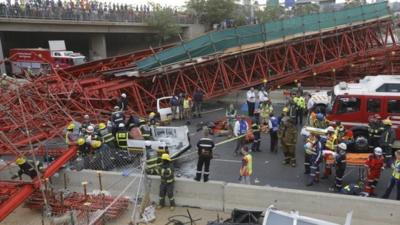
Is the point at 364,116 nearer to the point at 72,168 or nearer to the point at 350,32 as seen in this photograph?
the point at 72,168

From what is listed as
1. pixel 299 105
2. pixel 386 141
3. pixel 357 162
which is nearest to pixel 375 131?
pixel 386 141

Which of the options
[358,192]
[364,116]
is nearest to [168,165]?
[358,192]

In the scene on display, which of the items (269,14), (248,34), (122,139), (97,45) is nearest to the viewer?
(122,139)

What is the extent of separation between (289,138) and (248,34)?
38.2ft

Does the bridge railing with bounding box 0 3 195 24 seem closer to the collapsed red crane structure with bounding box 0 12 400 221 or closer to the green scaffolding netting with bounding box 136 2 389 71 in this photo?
the collapsed red crane structure with bounding box 0 12 400 221

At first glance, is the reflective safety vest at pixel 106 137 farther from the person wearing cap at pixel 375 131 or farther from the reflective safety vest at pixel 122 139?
Result: the person wearing cap at pixel 375 131

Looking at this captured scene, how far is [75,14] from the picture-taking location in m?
40.2

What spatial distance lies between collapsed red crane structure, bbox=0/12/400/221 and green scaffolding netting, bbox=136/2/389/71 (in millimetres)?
452

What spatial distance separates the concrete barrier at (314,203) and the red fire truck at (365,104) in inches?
203

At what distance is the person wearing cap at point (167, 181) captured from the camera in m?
10.4

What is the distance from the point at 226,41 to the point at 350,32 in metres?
10.8

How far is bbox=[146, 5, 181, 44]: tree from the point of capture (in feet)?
167

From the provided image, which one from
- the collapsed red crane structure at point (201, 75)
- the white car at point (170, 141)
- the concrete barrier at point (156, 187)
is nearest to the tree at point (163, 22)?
the collapsed red crane structure at point (201, 75)

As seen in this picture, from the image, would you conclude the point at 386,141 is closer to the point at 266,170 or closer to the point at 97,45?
the point at 266,170
